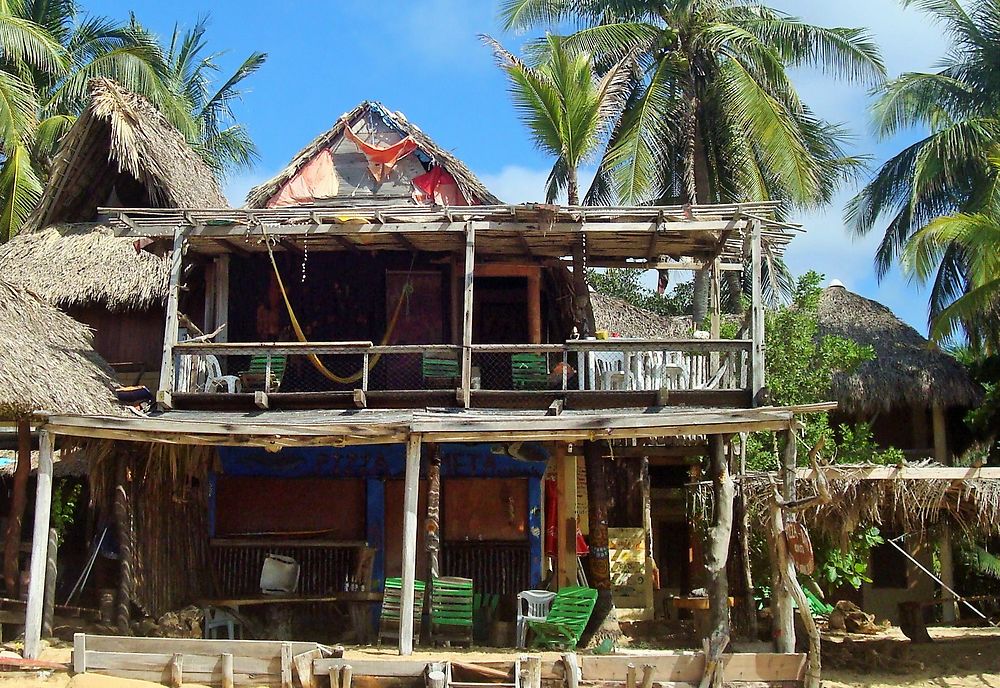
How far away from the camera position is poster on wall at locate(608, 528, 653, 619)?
16781mm

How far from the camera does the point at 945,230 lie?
1580cm

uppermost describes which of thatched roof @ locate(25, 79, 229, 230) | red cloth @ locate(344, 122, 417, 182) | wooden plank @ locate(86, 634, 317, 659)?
thatched roof @ locate(25, 79, 229, 230)

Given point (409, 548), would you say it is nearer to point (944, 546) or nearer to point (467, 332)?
point (467, 332)

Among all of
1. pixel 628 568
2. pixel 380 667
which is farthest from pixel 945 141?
pixel 380 667

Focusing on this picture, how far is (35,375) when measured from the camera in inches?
449

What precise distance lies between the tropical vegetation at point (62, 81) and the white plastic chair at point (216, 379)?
8.33 meters

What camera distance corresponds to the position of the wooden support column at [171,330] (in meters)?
12.4

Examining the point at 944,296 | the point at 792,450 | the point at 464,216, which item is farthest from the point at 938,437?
the point at 464,216

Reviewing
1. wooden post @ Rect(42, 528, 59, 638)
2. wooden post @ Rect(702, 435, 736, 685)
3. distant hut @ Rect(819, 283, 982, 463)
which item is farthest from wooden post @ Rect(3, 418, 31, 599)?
distant hut @ Rect(819, 283, 982, 463)

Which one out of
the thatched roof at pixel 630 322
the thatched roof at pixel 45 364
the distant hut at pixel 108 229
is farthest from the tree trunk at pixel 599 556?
the thatched roof at pixel 630 322

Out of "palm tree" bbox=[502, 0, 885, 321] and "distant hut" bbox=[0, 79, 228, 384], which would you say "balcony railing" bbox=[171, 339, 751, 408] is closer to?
"distant hut" bbox=[0, 79, 228, 384]

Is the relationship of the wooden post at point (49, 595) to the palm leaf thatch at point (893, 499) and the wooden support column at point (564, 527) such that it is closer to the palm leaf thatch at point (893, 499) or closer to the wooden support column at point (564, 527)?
the wooden support column at point (564, 527)

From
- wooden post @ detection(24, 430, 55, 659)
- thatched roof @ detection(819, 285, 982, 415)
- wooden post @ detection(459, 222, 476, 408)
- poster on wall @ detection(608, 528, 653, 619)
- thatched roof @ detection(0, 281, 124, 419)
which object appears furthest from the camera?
thatched roof @ detection(819, 285, 982, 415)

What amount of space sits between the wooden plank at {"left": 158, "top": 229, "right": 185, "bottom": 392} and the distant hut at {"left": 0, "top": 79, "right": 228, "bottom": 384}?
10.2 ft
